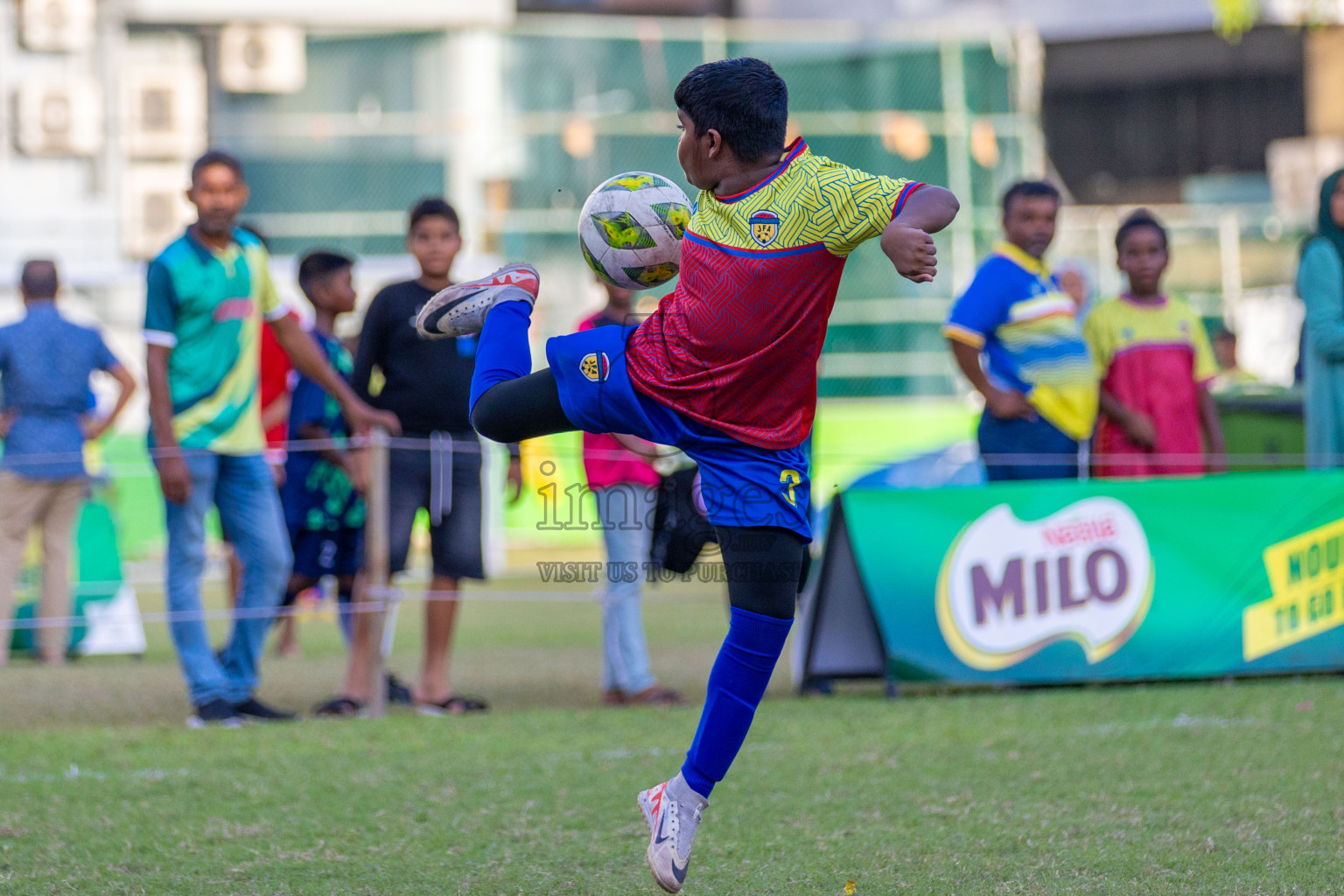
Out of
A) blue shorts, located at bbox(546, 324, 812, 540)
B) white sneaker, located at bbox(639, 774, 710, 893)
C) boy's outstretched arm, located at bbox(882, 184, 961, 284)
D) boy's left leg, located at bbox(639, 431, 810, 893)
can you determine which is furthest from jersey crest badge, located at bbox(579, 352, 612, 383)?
white sneaker, located at bbox(639, 774, 710, 893)

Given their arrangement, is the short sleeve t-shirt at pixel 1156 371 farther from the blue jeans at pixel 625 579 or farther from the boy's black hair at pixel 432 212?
the boy's black hair at pixel 432 212

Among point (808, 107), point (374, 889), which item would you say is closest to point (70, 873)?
point (374, 889)

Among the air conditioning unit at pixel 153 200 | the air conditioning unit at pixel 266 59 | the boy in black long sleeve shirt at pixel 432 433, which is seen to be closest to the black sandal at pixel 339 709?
the boy in black long sleeve shirt at pixel 432 433

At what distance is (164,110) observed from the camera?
23.0m

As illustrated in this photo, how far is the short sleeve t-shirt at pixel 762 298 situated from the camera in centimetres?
388

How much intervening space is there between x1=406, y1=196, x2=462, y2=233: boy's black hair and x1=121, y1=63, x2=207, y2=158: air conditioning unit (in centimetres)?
1634

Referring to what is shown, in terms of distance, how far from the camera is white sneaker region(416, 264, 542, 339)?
14.9ft

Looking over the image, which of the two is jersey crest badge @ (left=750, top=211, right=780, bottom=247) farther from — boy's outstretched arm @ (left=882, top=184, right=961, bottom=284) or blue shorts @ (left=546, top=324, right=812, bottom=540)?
blue shorts @ (left=546, top=324, right=812, bottom=540)

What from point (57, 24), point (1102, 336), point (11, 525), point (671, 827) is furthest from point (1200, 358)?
point (57, 24)

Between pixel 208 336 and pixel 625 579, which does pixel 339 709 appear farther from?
pixel 208 336

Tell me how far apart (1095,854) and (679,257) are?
193cm

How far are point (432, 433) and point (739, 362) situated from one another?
11.2 ft

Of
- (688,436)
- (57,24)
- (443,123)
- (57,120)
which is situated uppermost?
(57,24)

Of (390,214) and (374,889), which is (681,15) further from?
(374,889)
